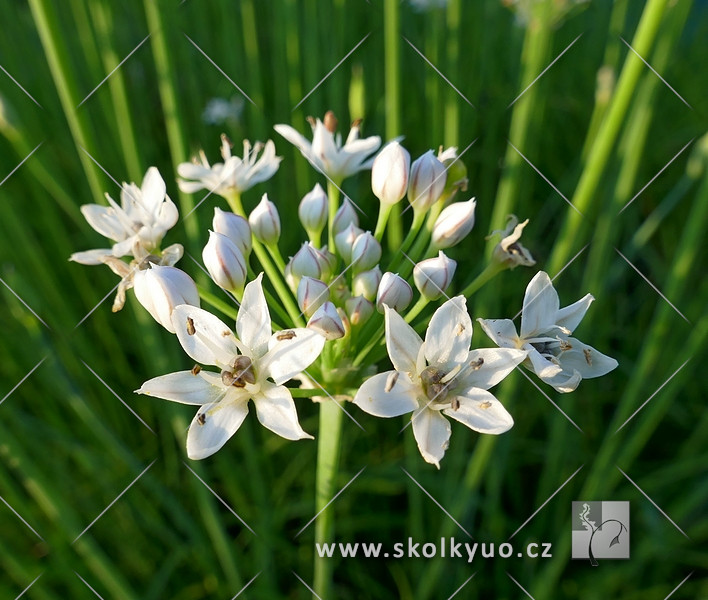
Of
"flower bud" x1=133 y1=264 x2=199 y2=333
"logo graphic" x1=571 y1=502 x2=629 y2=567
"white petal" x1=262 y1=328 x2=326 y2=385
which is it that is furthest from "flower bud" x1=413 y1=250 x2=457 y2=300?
"logo graphic" x1=571 y1=502 x2=629 y2=567

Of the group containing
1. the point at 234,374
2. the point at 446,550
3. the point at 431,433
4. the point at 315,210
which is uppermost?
the point at 315,210

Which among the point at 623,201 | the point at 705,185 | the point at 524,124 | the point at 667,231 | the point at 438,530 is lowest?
the point at 438,530

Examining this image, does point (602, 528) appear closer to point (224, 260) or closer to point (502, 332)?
point (502, 332)

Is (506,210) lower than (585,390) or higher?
higher

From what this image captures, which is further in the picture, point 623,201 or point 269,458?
point 269,458

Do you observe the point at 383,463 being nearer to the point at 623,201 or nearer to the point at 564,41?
the point at 623,201

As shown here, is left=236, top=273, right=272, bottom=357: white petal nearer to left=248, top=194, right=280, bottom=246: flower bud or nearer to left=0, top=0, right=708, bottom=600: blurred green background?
left=248, top=194, right=280, bottom=246: flower bud

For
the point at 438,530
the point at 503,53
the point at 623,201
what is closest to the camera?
the point at 623,201

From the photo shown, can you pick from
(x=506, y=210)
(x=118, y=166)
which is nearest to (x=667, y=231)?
(x=506, y=210)

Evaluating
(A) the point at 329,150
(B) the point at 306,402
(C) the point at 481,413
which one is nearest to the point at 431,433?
(C) the point at 481,413
